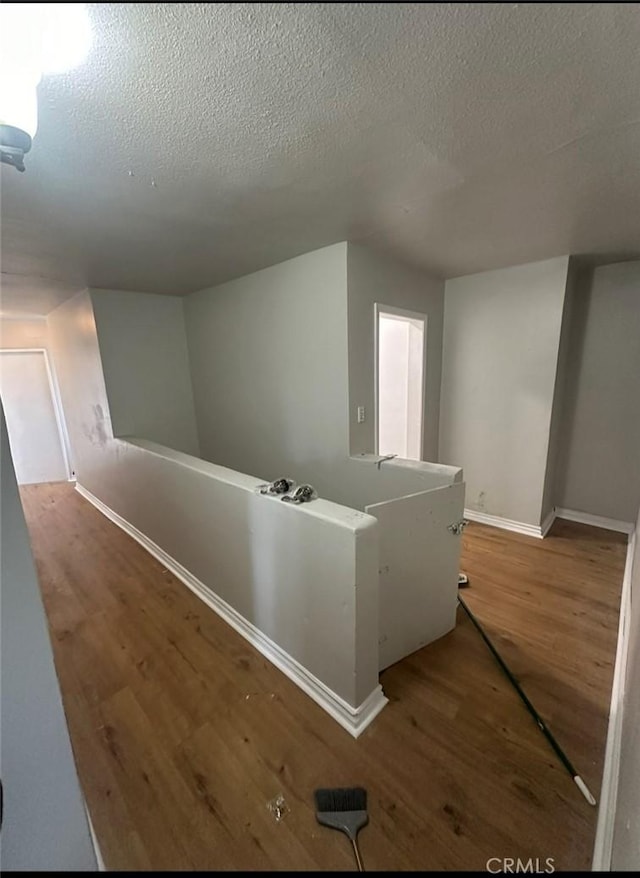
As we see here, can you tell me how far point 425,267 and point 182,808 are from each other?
347cm

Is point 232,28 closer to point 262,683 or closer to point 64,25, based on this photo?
point 64,25

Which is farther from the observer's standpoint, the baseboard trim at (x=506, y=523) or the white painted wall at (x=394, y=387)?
the white painted wall at (x=394, y=387)

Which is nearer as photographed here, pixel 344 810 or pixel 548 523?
pixel 344 810

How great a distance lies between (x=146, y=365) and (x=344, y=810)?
365 centimetres

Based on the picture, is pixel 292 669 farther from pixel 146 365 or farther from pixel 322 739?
pixel 146 365

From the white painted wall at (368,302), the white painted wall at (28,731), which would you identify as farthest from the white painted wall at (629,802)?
the white painted wall at (368,302)

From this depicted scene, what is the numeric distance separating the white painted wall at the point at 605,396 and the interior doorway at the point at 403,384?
1.29 metres

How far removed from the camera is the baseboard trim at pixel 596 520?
309cm

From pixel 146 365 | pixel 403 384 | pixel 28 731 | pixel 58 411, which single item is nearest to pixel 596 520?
pixel 403 384

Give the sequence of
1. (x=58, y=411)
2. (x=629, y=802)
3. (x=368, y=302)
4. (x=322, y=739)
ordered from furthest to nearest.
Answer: (x=58, y=411) → (x=368, y=302) → (x=322, y=739) → (x=629, y=802)

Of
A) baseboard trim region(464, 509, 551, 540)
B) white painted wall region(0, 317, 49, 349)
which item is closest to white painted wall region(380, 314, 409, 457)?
baseboard trim region(464, 509, 551, 540)

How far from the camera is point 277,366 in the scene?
2.90 meters

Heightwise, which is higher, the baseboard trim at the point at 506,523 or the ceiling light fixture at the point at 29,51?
the ceiling light fixture at the point at 29,51

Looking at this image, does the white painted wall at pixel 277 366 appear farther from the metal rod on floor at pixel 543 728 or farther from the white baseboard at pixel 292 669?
the metal rod on floor at pixel 543 728
